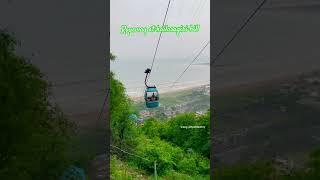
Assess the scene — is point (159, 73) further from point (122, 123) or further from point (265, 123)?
point (265, 123)

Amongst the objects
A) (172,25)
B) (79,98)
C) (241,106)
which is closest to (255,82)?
(241,106)

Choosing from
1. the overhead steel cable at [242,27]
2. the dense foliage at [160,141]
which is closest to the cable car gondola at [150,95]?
the dense foliage at [160,141]

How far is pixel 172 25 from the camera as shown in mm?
9703

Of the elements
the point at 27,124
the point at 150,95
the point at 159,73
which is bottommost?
the point at 27,124

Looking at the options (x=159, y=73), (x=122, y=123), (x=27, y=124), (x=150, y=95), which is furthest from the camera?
(x=122, y=123)

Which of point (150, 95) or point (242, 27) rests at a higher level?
point (242, 27)

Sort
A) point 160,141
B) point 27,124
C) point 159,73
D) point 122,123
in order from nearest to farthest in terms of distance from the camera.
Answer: point 27,124 < point 159,73 < point 122,123 < point 160,141

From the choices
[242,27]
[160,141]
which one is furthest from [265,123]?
[160,141]

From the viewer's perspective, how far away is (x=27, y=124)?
8062 millimetres

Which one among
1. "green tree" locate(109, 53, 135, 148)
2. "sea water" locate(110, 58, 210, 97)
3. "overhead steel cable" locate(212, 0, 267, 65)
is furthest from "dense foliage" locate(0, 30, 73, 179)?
"overhead steel cable" locate(212, 0, 267, 65)

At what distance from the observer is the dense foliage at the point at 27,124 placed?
7832mm

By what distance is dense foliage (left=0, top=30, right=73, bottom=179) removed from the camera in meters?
7.83

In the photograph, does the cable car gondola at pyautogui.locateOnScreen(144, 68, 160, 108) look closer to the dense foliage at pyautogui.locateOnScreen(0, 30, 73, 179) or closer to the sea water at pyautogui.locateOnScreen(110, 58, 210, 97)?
the sea water at pyautogui.locateOnScreen(110, 58, 210, 97)

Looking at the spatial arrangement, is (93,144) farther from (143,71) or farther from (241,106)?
(241,106)
